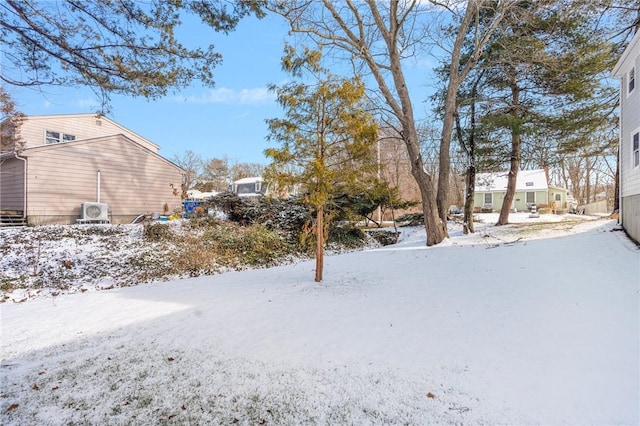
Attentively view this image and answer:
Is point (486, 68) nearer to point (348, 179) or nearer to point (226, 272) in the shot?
point (348, 179)

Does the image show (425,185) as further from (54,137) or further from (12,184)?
(54,137)

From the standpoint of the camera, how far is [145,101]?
18.1 ft

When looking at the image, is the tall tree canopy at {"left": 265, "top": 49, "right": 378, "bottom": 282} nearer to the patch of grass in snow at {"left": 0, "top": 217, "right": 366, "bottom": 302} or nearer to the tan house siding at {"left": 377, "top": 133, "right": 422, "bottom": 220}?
the patch of grass in snow at {"left": 0, "top": 217, "right": 366, "bottom": 302}

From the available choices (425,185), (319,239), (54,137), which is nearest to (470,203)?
(425,185)

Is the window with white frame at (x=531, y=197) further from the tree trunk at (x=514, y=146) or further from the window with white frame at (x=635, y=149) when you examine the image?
the window with white frame at (x=635, y=149)

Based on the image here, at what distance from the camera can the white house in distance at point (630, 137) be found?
23.7 ft

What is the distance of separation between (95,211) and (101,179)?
1.55 metres

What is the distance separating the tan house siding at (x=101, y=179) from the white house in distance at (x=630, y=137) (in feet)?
43.7

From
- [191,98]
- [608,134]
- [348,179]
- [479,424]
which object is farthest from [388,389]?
[608,134]

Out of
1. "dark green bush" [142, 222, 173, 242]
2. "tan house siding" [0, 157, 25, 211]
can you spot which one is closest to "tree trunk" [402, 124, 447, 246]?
"dark green bush" [142, 222, 173, 242]

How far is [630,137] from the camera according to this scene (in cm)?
792

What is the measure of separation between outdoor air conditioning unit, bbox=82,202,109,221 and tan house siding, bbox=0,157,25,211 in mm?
1766

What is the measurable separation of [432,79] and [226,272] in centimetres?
1069

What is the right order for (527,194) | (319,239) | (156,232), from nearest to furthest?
(319,239) < (156,232) < (527,194)
